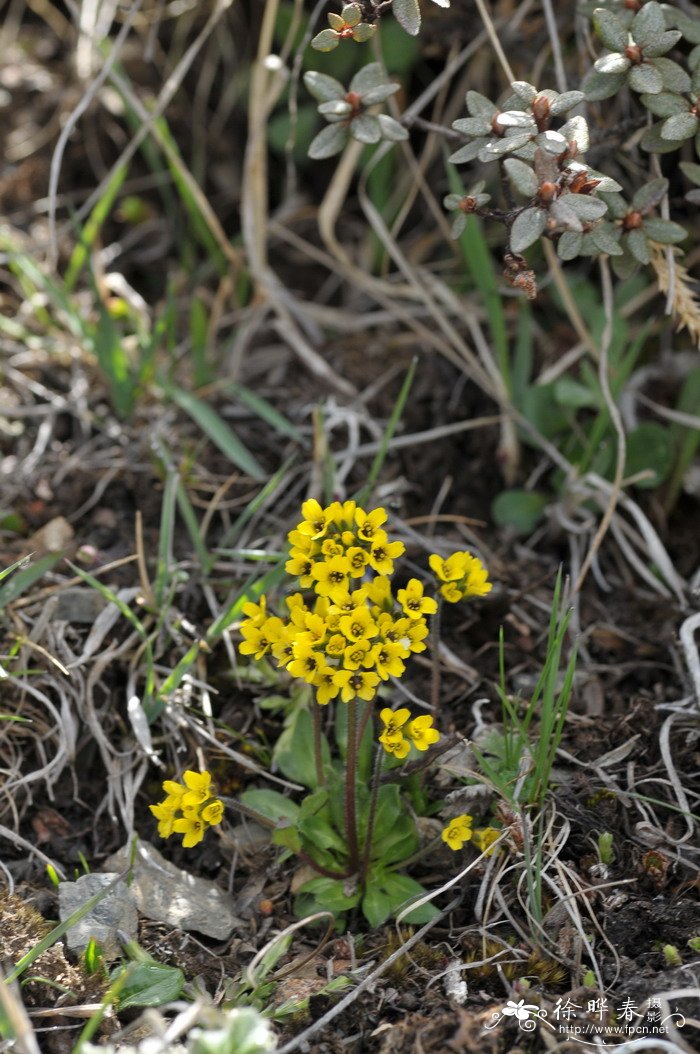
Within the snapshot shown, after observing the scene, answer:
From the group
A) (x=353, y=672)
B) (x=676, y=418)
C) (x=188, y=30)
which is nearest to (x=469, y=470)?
(x=676, y=418)

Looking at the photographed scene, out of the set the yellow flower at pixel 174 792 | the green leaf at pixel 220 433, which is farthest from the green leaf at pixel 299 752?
the green leaf at pixel 220 433

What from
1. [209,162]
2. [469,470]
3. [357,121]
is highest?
[357,121]

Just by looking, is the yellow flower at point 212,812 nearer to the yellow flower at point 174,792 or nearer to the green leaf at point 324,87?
the yellow flower at point 174,792

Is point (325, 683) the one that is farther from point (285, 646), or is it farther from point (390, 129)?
point (390, 129)

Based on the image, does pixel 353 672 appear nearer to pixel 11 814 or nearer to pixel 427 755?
pixel 427 755

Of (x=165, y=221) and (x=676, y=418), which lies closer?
(x=676, y=418)

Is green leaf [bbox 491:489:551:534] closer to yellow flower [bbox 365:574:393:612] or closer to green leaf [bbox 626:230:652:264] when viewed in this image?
green leaf [bbox 626:230:652:264]
